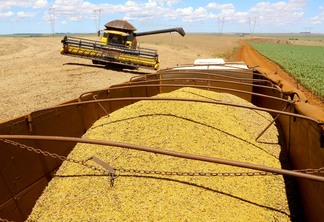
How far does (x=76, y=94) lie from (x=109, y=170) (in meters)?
8.78

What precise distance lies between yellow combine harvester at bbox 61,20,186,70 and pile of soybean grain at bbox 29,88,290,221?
1141 centimetres

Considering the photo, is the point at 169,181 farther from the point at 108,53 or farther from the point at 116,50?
the point at 108,53

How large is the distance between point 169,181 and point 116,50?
13.8 m

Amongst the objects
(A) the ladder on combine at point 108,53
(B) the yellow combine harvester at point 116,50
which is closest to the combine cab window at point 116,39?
(B) the yellow combine harvester at point 116,50

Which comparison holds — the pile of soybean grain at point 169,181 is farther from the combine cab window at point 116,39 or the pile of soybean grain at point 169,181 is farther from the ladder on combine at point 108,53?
the combine cab window at point 116,39

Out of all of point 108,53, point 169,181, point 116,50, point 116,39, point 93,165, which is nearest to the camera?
point 169,181

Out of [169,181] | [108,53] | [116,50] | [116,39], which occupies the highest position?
[116,39]

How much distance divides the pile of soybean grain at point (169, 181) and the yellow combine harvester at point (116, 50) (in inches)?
449

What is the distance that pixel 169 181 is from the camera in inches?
130

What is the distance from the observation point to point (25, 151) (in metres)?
3.51

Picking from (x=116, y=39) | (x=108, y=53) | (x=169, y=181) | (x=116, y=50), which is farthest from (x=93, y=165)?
(x=116, y=39)

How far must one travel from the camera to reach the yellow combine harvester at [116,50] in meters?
15.9

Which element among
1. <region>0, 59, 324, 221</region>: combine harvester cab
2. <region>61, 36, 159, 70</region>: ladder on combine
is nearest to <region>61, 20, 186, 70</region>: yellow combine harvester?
<region>61, 36, 159, 70</region>: ladder on combine

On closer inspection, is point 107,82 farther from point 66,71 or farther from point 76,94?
point 66,71
